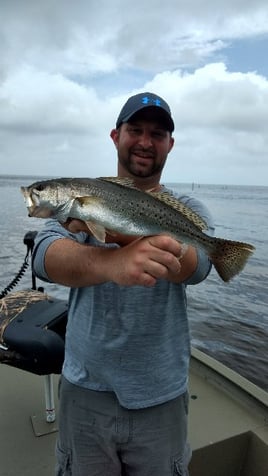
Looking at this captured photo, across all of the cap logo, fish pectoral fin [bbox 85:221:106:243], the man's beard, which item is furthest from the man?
the cap logo

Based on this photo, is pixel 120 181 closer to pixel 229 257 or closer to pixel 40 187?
pixel 40 187

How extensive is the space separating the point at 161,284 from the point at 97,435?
1143mm

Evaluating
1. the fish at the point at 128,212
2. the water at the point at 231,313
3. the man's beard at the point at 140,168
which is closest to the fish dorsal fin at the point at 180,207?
the fish at the point at 128,212

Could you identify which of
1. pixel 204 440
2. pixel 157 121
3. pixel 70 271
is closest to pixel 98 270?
pixel 70 271

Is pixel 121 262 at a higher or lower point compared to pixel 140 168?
lower

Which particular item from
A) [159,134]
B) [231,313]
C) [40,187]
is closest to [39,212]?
[40,187]

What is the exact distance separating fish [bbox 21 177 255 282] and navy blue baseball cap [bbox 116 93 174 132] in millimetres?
714

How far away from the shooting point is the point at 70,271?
260 cm

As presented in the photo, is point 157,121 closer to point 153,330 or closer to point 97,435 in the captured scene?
point 153,330

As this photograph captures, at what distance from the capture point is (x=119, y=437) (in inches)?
110

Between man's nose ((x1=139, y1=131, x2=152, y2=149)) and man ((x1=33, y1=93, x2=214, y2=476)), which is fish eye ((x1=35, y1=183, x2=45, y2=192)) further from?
man's nose ((x1=139, y1=131, x2=152, y2=149))

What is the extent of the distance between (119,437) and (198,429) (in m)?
2.03

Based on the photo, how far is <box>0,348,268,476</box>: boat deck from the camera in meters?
4.18

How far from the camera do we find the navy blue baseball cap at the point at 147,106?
328 cm
